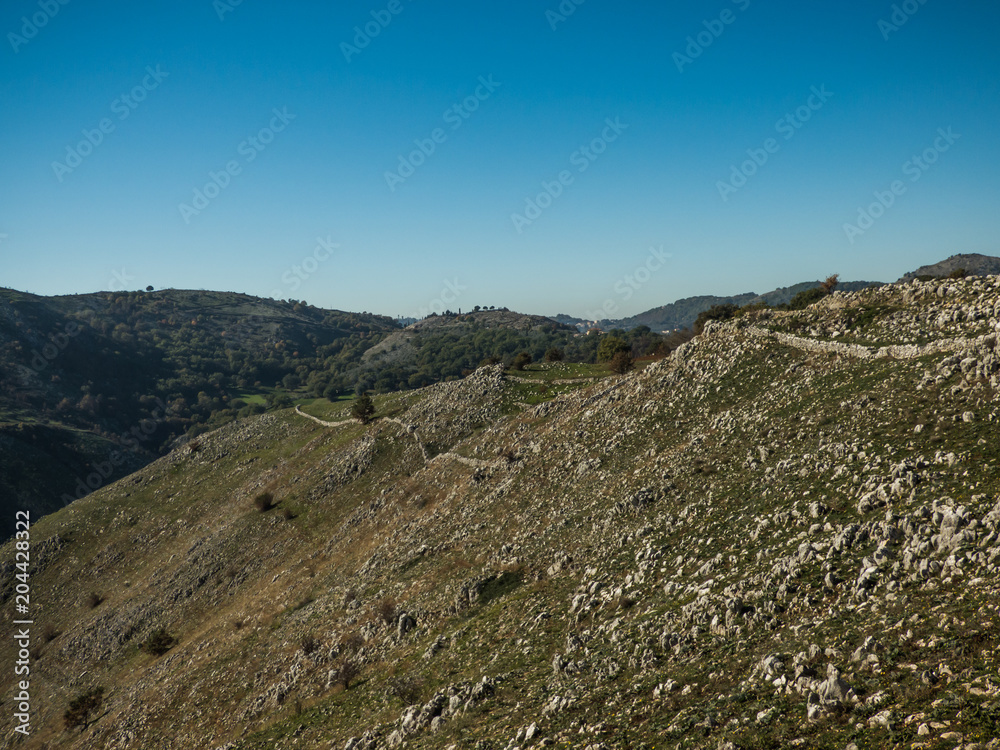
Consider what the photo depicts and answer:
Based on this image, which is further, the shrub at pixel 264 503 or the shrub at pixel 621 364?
the shrub at pixel 264 503

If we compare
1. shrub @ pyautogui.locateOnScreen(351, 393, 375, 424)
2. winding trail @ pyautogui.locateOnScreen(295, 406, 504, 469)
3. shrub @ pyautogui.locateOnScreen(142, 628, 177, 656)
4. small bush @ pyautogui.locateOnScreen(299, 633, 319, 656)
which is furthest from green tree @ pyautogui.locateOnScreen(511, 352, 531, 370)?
shrub @ pyautogui.locateOnScreen(142, 628, 177, 656)

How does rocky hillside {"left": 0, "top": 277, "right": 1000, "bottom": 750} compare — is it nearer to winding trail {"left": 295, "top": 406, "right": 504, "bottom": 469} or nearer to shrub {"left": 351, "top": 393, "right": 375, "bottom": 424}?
winding trail {"left": 295, "top": 406, "right": 504, "bottom": 469}

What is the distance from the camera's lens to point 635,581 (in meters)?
22.4

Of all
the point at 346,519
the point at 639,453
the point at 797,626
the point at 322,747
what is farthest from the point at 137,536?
the point at 797,626

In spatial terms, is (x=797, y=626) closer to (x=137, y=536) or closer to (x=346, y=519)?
(x=346, y=519)

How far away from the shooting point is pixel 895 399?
2448 centimetres

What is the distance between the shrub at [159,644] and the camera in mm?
46844

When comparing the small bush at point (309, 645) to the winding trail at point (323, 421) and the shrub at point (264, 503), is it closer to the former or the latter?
the shrub at point (264, 503)

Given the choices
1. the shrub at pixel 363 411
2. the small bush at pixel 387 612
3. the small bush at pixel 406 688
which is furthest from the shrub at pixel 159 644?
the shrub at pixel 363 411

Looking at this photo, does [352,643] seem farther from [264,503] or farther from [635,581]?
[264,503]

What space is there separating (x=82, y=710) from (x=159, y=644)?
258 inches

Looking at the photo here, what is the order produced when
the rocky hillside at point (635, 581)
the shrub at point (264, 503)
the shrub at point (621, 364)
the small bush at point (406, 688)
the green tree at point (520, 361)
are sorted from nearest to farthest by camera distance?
the rocky hillside at point (635, 581)
the small bush at point (406, 688)
the shrub at point (621, 364)
the shrub at point (264, 503)
the green tree at point (520, 361)

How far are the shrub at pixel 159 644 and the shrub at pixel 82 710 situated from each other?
4.66 m

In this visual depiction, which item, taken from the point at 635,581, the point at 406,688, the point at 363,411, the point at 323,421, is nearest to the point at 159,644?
the point at 406,688
